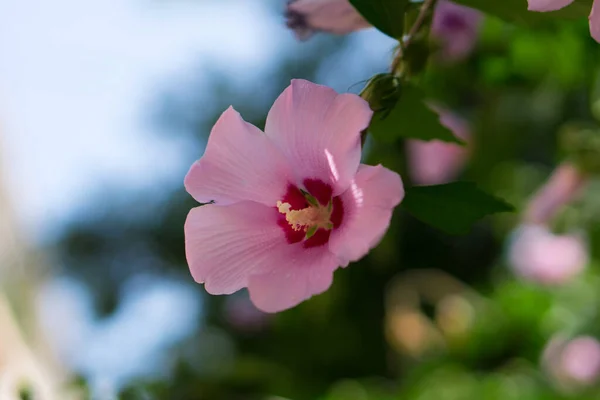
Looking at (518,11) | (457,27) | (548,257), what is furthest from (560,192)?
(548,257)

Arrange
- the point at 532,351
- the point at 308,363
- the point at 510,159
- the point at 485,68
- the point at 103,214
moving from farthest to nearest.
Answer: the point at 103,214 < the point at 308,363 < the point at 532,351 < the point at 510,159 < the point at 485,68

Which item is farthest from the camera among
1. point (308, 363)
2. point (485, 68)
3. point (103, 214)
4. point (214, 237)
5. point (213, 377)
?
A: point (103, 214)

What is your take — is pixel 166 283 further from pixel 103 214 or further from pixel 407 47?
pixel 407 47

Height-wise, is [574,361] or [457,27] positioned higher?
[457,27]

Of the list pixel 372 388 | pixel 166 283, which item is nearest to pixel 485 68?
pixel 372 388

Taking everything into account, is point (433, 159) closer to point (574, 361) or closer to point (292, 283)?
point (574, 361)

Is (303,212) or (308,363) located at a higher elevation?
(303,212)
